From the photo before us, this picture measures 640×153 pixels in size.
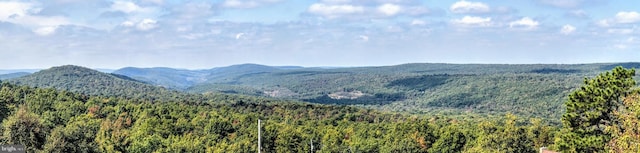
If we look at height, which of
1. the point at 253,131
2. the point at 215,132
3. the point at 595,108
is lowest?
the point at 215,132

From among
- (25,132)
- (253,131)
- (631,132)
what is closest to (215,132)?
(253,131)

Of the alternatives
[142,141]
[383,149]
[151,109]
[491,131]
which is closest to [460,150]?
[383,149]

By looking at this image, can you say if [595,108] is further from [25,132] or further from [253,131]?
[253,131]

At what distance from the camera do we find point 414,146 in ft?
233

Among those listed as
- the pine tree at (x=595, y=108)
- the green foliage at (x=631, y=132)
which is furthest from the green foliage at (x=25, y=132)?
the pine tree at (x=595, y=108)

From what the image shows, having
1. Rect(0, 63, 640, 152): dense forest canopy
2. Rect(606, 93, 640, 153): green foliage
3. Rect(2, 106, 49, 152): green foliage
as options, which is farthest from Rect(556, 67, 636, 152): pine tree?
Rect(2, 106, 49, 152): green foliage

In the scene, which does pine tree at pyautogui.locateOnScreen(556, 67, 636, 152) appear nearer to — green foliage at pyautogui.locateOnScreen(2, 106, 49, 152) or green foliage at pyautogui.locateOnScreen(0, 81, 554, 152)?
green foliage at pyautogui.locateOnScreen(0, 81, 554, 152)

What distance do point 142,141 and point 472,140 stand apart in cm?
3932

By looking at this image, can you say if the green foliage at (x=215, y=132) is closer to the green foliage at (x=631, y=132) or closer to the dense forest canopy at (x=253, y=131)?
the dense forest canopy at (x=253, y=131)

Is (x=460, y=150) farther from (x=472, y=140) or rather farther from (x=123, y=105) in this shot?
(x=123, y=105)

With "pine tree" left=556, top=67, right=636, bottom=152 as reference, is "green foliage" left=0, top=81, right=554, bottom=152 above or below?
below

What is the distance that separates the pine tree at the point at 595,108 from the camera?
1202 inches

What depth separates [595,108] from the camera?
102 ft

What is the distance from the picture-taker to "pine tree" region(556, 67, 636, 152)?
3053 cm
